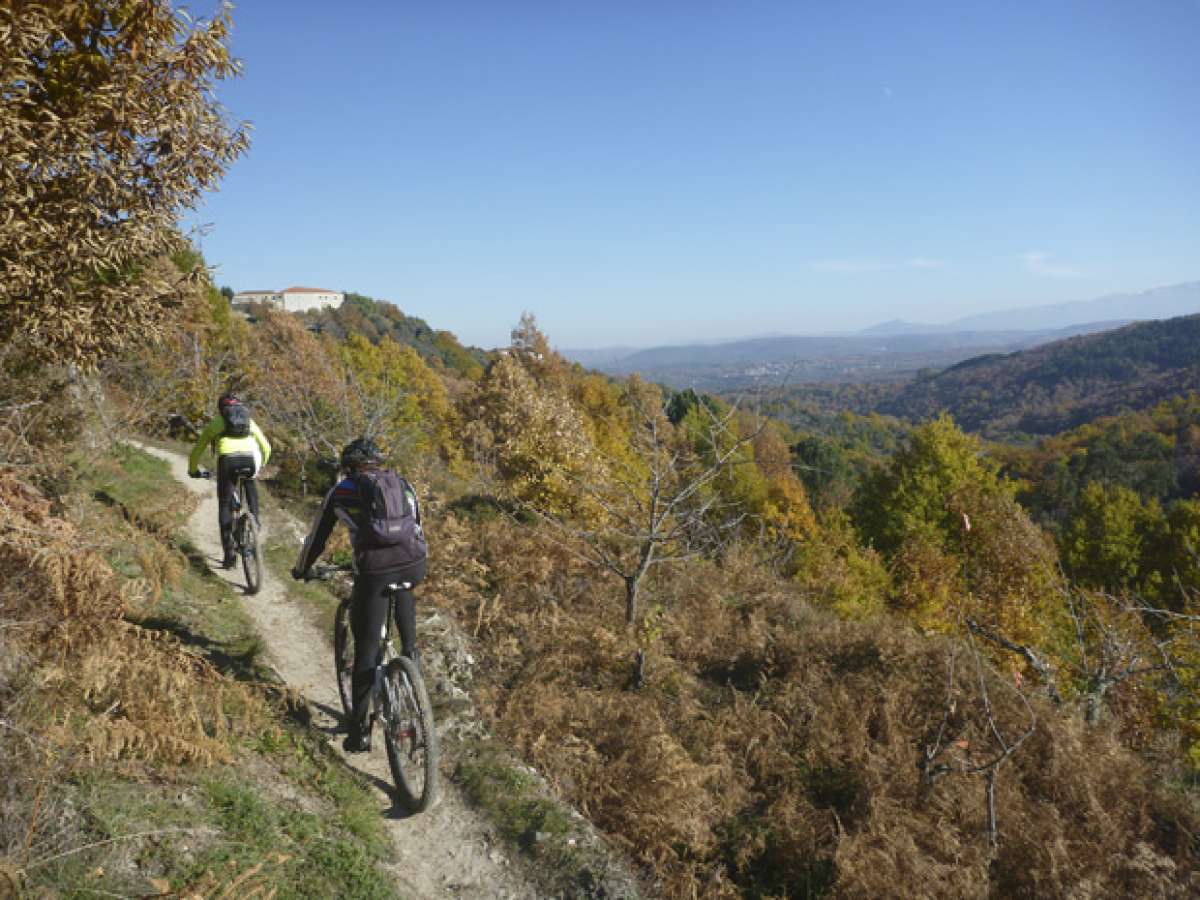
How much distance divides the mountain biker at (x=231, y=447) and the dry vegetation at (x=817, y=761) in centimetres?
333

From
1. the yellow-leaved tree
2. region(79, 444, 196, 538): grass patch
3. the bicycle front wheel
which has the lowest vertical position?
the bicycle front wheel

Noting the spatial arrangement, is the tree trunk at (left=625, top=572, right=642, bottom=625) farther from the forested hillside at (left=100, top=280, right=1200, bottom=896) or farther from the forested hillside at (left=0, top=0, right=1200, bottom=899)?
the forested hillside at (left=0, top=0, right=1200, bottom=899)

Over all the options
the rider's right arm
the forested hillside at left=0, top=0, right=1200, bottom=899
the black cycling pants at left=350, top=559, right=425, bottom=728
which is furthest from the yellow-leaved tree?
the black cycling pants at left=350, top=559, right=425, bottom=728

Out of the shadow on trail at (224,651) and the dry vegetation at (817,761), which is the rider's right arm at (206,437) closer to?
the shadow on trail at (224,651)

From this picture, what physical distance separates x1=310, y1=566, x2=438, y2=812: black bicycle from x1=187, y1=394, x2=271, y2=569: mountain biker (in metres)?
3.36

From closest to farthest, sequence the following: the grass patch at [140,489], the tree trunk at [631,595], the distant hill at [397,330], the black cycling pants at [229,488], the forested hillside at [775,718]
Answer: the forested hillside at [775,718] < the black cycling pants at [229,488] < the tree trunk at [631,595] < the grass patch at [140,489] < the distant hill at [397,330]

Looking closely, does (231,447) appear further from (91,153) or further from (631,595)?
(631,595)

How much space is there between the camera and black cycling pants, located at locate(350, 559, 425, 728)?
5059mm

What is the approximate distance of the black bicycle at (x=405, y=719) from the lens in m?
4.99

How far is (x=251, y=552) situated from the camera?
8852 mm

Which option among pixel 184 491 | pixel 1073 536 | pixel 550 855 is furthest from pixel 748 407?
pixel 1073 536

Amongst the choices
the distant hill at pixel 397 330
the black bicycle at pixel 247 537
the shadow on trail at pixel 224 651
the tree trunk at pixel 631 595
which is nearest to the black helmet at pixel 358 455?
the shadow on trail at pixel 224 651

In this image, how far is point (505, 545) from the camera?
11.9m

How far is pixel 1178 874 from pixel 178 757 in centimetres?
831
